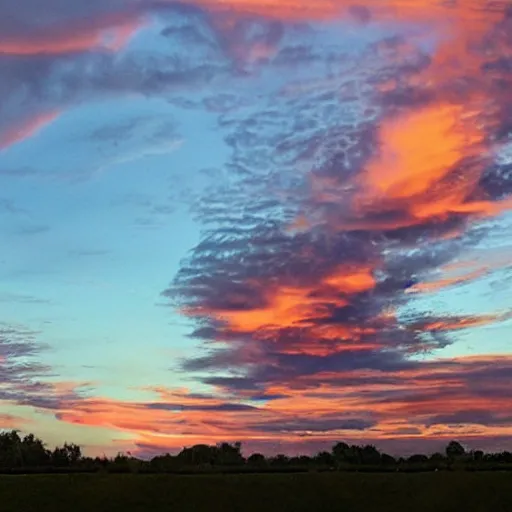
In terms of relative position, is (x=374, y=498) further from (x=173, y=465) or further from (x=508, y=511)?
(x=173, y=465)

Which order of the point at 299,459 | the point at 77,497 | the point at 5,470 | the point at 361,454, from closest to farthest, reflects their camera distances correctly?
the point at 77,497, the point at 5,470, the point at 299,459, the point at 361,454

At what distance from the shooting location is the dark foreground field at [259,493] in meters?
41.3

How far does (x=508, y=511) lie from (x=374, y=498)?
21.1 ft

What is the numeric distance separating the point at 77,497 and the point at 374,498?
46.8ft

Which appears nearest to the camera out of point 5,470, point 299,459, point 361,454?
point 5,470

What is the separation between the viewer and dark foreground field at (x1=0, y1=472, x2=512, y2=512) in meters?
41.3

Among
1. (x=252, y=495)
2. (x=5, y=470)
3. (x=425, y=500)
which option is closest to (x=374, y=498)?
(x=425, y=500)

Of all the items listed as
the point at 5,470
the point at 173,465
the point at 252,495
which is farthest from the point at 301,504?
the point at 5,470

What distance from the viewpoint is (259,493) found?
4253 cm

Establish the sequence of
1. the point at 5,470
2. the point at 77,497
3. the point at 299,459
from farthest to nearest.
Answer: the point at 299,459 → the point at 5,470 → the point at 77,497

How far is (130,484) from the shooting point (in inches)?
1683

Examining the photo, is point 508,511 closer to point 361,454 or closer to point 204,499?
point 204,499

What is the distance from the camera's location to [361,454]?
63.9m

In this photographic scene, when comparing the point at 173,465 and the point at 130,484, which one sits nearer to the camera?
the point at 130,484
